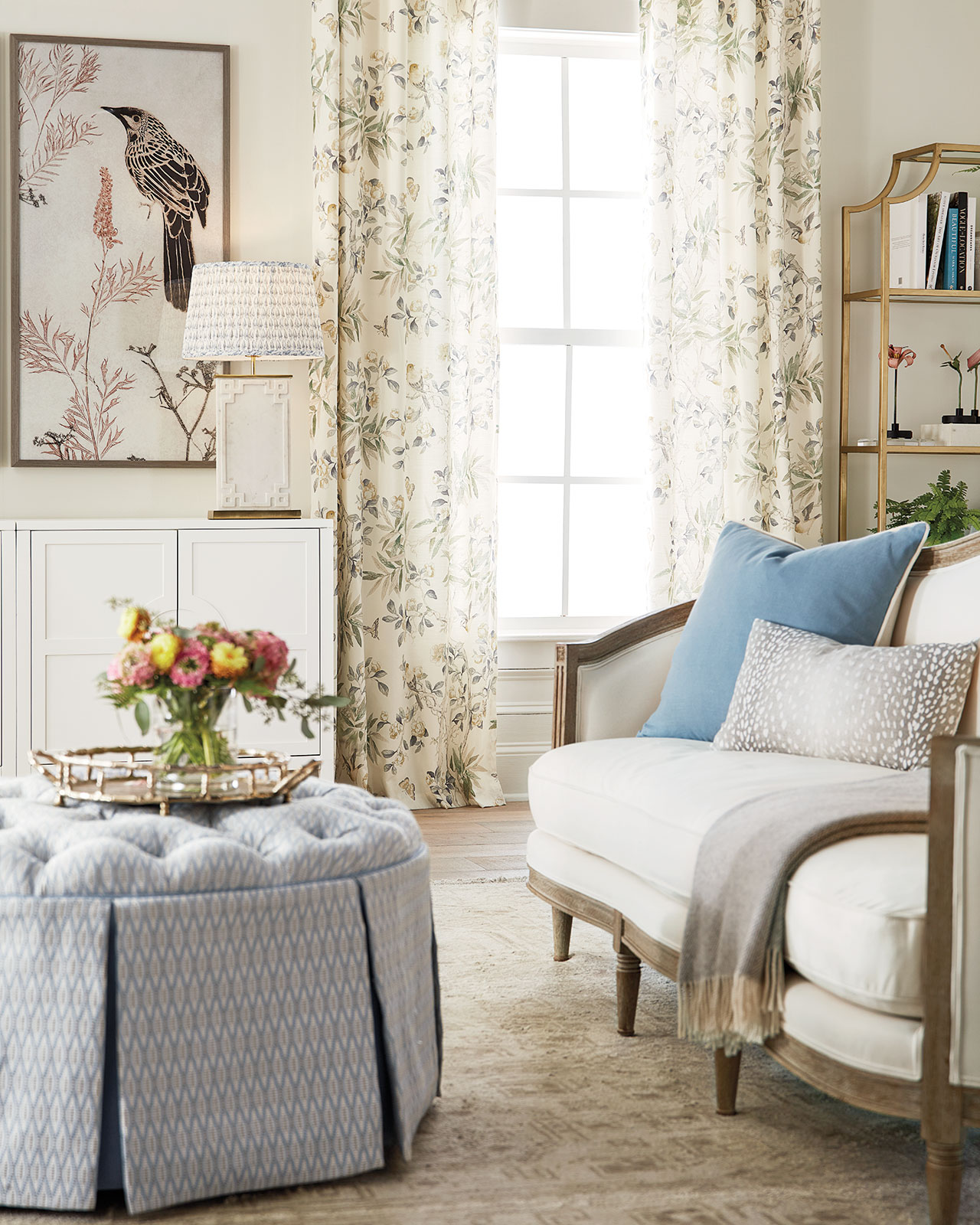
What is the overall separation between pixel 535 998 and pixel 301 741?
5.19ft

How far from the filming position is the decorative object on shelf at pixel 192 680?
6.07ft

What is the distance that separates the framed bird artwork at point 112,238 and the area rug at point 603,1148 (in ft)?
8.08

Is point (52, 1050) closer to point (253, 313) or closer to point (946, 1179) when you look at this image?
point (946, 1179)

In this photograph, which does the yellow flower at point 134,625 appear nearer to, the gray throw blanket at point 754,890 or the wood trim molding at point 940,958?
the gray throw blanket at point 754,890

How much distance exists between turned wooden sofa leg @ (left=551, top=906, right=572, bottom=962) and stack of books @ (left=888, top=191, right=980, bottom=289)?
2.77m

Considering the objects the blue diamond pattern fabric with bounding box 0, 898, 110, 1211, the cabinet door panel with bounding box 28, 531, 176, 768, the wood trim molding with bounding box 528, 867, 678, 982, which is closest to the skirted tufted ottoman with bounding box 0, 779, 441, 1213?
the blue diamond pattern fabric with bounding box 0, 898, 110, 1211

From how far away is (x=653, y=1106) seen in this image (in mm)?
2021

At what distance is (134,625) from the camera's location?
6.21ft

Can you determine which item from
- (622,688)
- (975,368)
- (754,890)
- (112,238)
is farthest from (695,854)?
(975,368)

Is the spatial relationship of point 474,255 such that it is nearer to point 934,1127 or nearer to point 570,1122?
point 570,1122

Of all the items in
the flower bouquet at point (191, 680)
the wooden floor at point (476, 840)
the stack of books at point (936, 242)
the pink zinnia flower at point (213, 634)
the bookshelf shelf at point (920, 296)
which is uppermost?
the stack of books at point (936, 242)

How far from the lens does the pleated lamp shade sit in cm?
393

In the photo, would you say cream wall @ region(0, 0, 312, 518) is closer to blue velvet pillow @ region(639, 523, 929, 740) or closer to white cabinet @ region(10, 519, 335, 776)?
white cabinet @ region(10, 519, 335, 776)

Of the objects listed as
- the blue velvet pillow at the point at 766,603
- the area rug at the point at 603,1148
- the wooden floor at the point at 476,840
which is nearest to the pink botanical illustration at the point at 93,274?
the wooden floor at the point at 476,840
